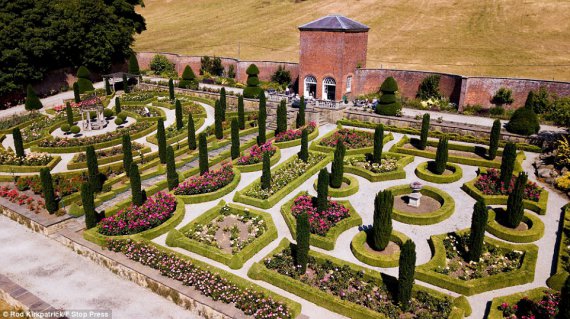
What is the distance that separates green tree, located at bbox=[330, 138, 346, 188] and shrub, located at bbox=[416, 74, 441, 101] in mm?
20100

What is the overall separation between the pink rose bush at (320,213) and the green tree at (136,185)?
7.80m

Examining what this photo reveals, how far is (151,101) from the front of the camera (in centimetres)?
4403

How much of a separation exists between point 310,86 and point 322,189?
24.0m

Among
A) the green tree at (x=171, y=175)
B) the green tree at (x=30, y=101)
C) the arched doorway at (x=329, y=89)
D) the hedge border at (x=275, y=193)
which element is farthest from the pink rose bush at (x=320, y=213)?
the green tree at (x=30, y=101)

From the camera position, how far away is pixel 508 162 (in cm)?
2283

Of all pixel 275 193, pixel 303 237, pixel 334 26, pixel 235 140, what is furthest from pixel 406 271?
pixel 334 26

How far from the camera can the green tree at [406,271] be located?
1432cm

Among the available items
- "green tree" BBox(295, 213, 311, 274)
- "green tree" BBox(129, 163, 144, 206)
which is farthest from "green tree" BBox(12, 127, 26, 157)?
"green tree" BBox(295, 213, 311, 274)

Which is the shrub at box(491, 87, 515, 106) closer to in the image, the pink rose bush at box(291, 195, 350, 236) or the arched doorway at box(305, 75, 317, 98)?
the arched doorway at box(305, 75, 317, 98)

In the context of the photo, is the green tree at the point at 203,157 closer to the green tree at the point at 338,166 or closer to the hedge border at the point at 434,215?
the green tree at the point at 338,166

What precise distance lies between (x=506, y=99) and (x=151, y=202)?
30.8 m

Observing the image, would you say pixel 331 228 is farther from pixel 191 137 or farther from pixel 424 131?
pixel 191 137

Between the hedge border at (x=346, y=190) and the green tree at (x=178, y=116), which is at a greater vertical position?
the green tree at (x=178, y=116)

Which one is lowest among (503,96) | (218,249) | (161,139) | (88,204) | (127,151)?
(218,249)
